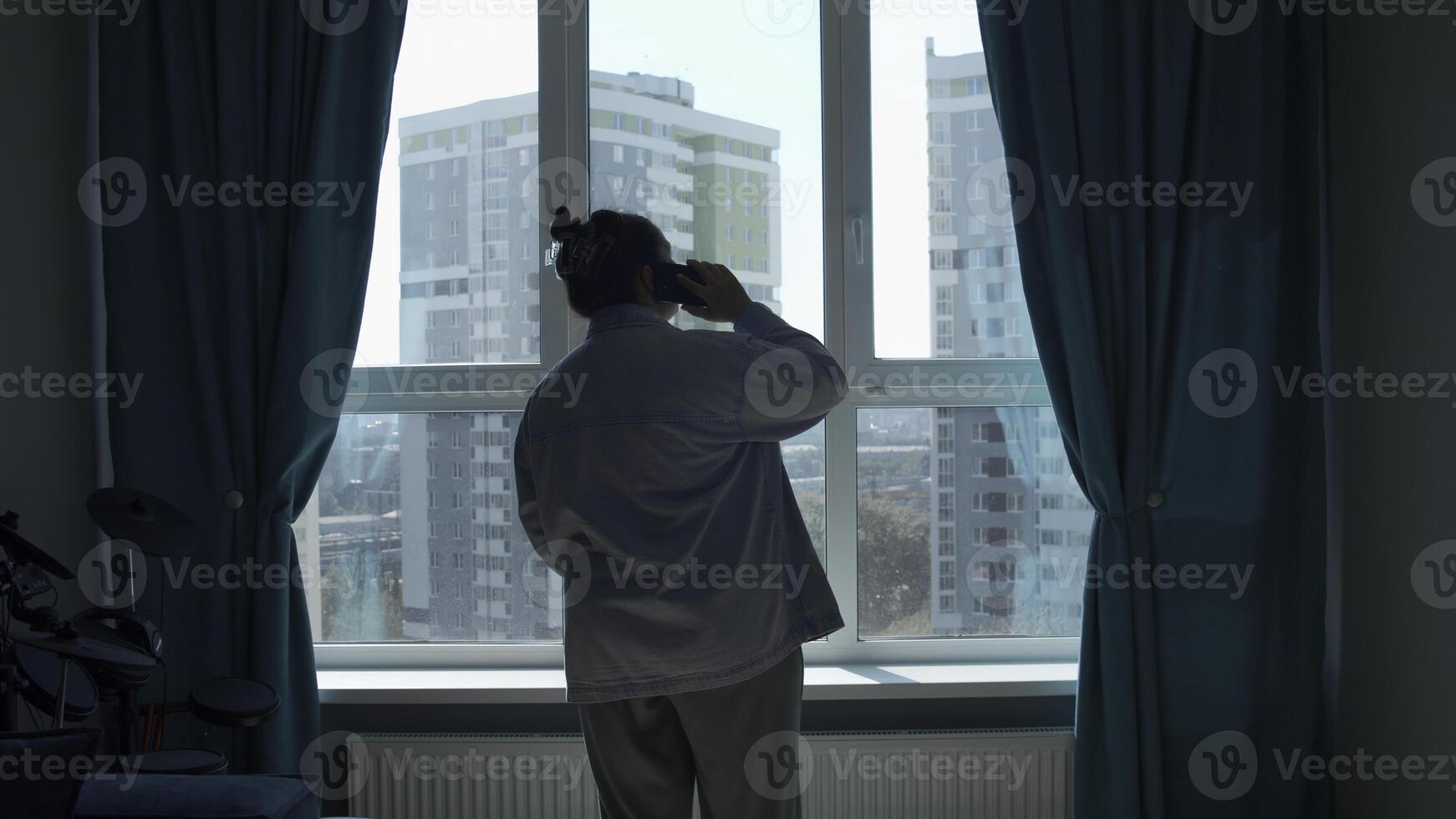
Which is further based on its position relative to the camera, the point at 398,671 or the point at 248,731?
the point at 398,671

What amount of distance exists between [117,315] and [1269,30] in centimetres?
295

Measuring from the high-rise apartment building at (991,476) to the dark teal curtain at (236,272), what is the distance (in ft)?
5.03

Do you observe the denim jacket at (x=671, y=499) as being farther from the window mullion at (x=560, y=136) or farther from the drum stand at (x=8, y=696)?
the window mullion at (x=560, y=136)

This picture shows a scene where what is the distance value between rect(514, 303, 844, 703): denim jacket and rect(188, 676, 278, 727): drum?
0.81 m

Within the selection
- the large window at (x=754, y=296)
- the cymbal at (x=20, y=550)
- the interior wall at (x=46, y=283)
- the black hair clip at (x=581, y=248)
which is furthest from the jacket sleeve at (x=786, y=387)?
the interior wall at (x=46, y=283)

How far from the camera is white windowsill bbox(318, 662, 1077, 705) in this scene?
239cm

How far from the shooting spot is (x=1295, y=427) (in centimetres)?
243

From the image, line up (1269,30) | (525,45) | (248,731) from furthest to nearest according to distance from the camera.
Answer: (525,45), (1269,30), (248,731)

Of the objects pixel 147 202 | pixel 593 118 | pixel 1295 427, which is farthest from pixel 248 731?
pixel 1295 427

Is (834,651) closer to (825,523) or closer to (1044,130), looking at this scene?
(825,523)

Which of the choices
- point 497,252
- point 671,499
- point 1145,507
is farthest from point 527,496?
point 1145,507

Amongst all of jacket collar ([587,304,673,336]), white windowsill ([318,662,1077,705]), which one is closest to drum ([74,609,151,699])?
white windowsill ([318,662,1077,705])

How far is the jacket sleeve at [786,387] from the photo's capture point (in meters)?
1.51

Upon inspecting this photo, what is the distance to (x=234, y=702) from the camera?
6.45 feet
